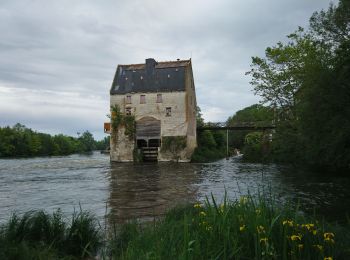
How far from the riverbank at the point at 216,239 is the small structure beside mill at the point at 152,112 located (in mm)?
31599

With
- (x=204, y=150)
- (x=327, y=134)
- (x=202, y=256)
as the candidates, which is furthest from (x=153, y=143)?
(x=202, y=256)

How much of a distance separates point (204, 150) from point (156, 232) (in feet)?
134

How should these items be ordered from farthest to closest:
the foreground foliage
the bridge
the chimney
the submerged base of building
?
the bridge, the chimney, the submerged base of building, the foreground foliage

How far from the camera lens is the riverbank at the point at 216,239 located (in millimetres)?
4348

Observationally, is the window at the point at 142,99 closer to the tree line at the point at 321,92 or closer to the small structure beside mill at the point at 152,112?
the small structure beside mill at the point at 152,112

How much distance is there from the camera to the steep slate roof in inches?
1548

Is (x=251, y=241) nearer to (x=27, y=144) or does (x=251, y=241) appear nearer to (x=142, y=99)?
(x=142, y=99)

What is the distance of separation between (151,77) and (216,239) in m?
36.3

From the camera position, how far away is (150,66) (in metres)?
40.7

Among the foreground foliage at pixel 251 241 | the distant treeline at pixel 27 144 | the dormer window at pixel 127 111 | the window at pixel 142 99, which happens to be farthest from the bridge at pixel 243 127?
the distant treeline at pixel 27 144

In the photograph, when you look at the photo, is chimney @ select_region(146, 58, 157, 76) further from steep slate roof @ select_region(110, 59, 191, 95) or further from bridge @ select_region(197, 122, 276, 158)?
bridge @ select_region(197, 122, 276, 158)

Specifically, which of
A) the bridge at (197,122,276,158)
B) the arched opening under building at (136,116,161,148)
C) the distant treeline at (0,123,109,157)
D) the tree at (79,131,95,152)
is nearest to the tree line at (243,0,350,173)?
the bridge at (197,122,276,158)

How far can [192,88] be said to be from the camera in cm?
4312

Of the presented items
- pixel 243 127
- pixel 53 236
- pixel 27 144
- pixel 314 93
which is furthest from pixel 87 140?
pixel 53 236
